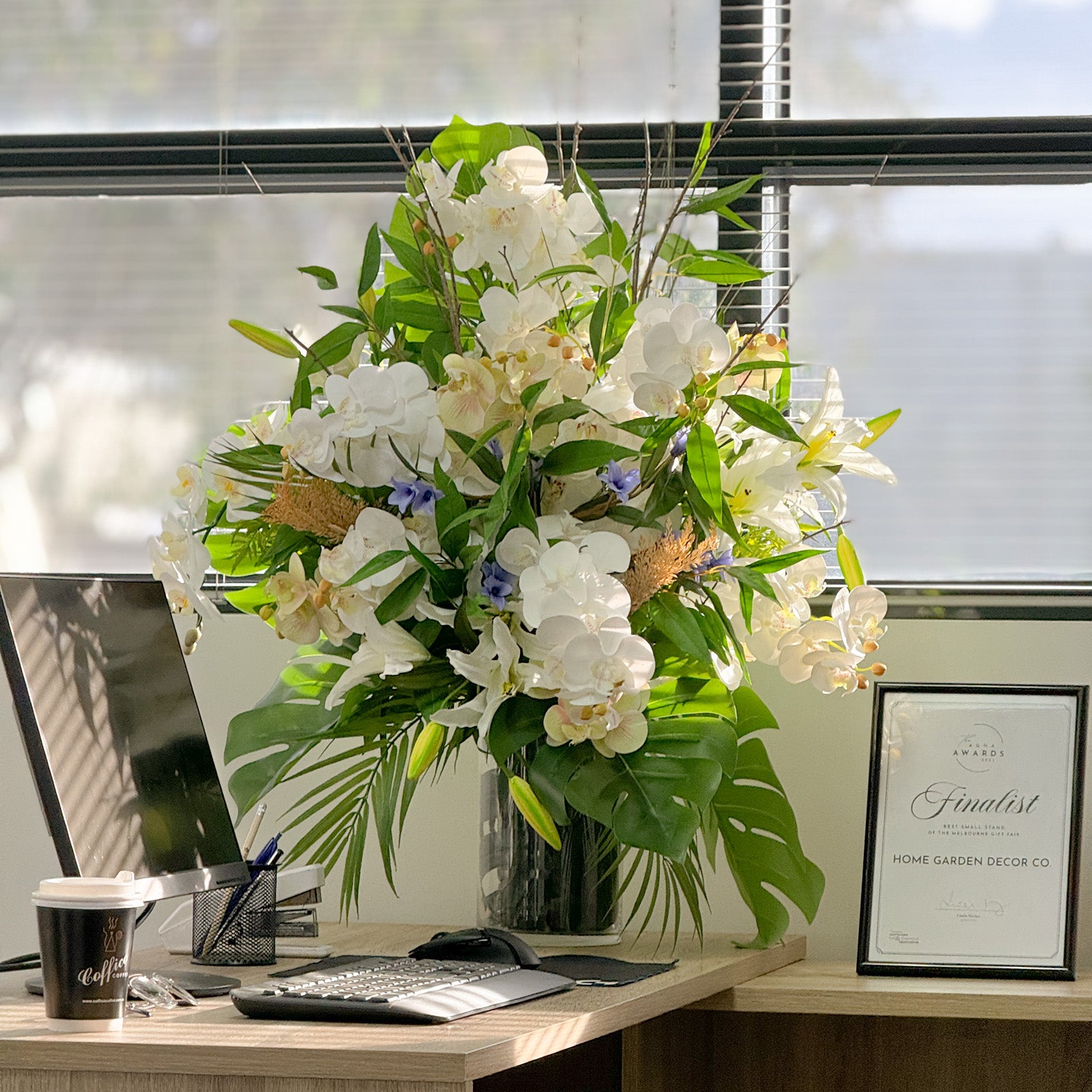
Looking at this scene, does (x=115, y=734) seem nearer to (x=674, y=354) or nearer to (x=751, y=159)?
(x=674, y=354)

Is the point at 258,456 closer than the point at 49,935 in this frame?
No

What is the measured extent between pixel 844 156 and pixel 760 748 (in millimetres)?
814

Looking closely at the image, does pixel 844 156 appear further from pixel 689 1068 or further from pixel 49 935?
pixel 49 935

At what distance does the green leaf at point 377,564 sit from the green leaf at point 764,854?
50 centimetres

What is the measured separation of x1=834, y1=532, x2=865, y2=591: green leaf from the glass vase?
358 mm

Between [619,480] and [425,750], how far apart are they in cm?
32

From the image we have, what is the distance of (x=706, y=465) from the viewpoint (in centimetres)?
139

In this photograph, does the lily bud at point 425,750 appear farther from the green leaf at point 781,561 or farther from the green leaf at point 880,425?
the green leaf at point 880,425

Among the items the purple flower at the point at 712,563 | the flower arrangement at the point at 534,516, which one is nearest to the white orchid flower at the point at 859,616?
the flower arrangement at the point at 534,516

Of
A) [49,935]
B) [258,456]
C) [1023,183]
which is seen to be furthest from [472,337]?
[1023,183]

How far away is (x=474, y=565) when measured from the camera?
138 cm

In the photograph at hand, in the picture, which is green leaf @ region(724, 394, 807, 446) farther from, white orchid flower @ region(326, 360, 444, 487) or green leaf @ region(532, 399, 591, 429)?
white orchid flower @ region(326, 360, 444, 487)

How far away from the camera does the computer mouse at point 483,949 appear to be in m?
1.35
